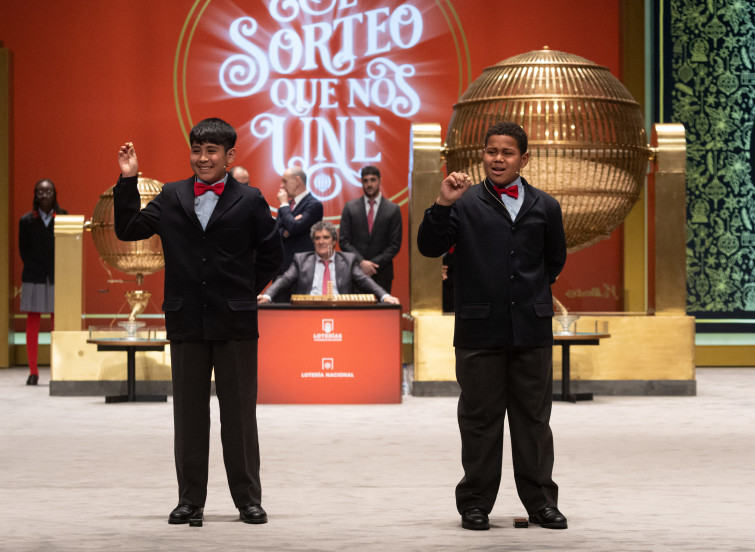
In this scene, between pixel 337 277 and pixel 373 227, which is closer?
pixel 337 277

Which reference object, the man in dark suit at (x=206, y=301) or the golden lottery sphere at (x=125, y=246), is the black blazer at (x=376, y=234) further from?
the man in dark suit at (x=206, y=301)

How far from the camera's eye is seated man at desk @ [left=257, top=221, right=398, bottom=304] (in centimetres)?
880

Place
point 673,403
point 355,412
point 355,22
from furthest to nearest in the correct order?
1. point 355,22
2. point 673,403
3. point 355,412

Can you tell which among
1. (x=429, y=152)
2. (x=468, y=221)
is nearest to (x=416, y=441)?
(x=468, y=221)

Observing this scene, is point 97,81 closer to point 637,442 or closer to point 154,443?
point 154,443

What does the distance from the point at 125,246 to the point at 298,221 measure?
52.2 inches

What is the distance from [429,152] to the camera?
9.03 m

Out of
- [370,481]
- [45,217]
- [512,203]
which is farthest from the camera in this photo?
[45,217]

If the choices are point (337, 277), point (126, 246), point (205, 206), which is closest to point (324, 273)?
point (337, 277)

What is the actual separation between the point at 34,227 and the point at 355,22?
3703 millimetres

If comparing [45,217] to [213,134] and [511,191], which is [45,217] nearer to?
[213,134]

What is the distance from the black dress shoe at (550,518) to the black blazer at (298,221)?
5377 millimetres

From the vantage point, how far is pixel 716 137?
11711mm

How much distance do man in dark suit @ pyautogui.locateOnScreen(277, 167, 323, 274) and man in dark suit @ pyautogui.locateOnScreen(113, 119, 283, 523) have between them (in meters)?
5.00
